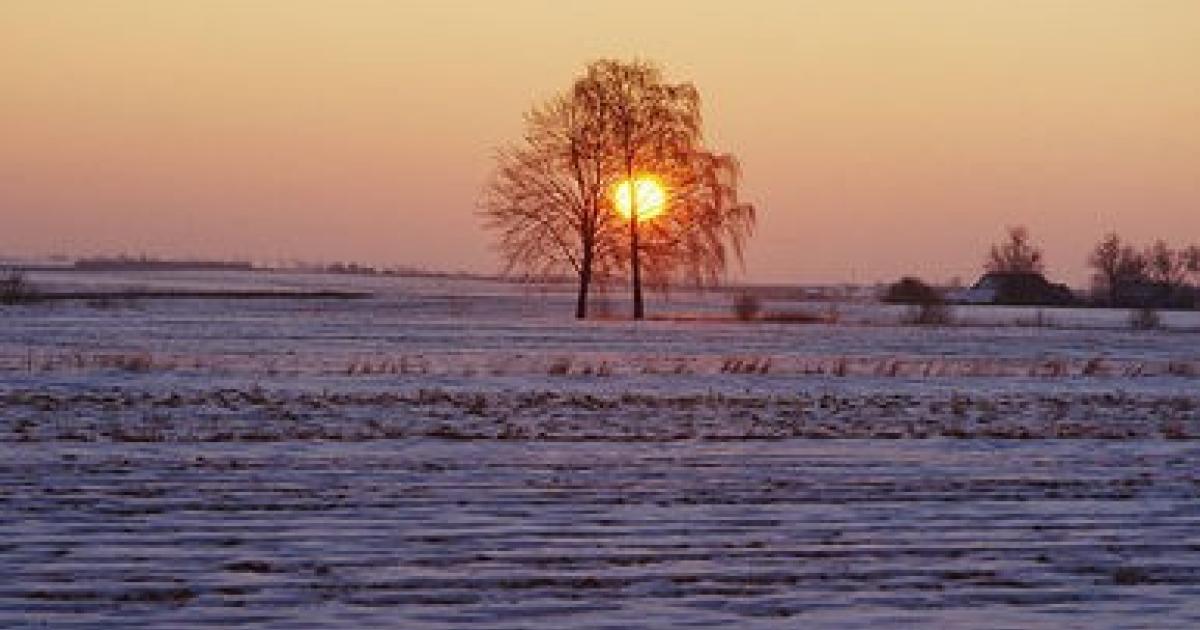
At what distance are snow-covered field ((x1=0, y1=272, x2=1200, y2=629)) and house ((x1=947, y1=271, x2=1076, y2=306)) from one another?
339ft

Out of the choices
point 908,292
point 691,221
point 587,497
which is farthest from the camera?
point 908,292

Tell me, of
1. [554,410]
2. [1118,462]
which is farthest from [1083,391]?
[1118,462]

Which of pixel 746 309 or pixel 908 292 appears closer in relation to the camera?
pixel 746 309

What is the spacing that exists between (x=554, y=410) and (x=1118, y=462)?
8396 mm

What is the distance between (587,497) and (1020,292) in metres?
128

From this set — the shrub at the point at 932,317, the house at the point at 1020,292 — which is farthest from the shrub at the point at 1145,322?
the house at the point at 1020,292

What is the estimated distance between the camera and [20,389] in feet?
84.5

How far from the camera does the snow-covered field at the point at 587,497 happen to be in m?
9.52

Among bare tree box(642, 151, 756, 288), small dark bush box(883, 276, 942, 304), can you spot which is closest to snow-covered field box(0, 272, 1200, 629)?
bare tree box(642, 151, 756, 288)

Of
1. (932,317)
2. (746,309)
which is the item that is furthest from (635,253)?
(932,317)

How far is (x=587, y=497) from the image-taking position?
1427 centimetres

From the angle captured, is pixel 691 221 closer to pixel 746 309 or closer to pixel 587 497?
pixel 746 309

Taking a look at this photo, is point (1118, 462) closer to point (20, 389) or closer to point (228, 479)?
point (228, 479)

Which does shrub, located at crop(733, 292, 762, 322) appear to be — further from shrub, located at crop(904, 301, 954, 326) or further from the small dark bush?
the small dark bush
